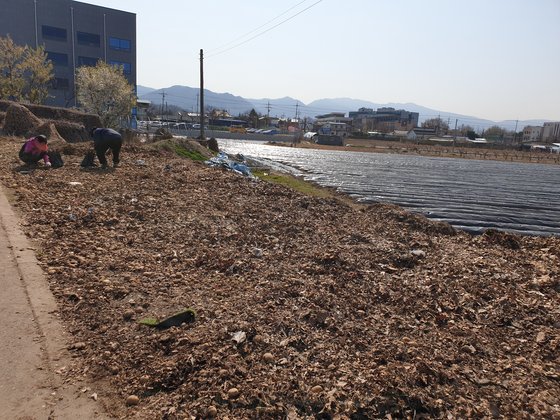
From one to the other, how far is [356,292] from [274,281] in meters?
1.12

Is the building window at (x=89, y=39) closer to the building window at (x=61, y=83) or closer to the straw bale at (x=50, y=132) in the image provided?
the building window at (x=61, y=83)

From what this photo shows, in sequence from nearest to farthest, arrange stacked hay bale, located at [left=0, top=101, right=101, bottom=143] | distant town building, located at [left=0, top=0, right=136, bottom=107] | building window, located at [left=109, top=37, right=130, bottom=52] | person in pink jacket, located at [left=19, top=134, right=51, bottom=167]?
person in pink jacket, located at [left=19, top=134, right=51, bottom=167] → stacked hay bale, located at [left=0, top=101, right=101, bottom=143] → distant town building, located at [left=0, top=0, right=136, bottom=107] → building window, located at [left=109, top=37, right=130, bottom=52]

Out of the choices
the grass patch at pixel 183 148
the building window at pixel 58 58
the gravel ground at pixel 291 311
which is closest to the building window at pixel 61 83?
the building window at pixel 58 58

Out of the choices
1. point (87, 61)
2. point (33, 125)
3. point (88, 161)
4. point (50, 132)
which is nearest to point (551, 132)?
point (87, 61)

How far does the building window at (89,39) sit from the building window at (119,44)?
1.87 m

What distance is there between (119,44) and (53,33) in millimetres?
9177

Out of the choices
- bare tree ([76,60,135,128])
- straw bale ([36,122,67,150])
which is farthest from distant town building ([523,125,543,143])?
straw bale ([36,122,67,150])

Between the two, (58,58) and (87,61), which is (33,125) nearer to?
(58,58)

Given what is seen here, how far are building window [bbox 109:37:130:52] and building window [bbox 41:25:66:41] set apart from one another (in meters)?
6.64

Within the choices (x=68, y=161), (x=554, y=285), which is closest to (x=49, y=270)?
(x=554, y=285)

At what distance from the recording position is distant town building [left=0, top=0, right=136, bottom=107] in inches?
2292

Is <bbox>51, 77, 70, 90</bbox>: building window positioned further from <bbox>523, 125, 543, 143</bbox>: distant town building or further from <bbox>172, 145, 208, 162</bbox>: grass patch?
<bbox>523, 125, 543, 143</bbox>: distant town building

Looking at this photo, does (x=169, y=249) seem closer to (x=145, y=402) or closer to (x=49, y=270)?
(x=49, y=270)

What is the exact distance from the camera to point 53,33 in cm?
6022
